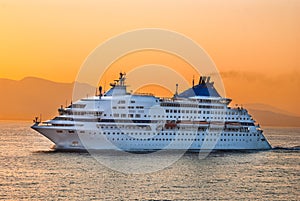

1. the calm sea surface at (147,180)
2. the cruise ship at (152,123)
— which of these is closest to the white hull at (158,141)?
the cruise ship at (152,123)

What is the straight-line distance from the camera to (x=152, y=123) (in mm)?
64688

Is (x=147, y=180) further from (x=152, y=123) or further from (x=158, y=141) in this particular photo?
(x=152, y=123)

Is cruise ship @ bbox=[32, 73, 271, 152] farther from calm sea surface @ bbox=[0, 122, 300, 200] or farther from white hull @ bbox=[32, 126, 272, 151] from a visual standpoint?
calm sea surface @ bbox=[0, 122, 300, 200]

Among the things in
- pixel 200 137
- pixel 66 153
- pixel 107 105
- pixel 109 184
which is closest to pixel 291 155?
pixel 200 137

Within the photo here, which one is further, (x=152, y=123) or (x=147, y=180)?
(x=152, y=123)

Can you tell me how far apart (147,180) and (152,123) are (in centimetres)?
2197

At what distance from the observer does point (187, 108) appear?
68.8 meters

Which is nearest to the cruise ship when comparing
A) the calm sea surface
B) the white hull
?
the white hull

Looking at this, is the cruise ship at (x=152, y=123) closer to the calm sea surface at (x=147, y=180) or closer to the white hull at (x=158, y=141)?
the white hull at (x=158, y=141)

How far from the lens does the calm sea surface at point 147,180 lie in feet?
122

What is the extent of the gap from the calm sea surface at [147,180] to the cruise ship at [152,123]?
296cm

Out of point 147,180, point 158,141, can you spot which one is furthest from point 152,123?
point 147,180

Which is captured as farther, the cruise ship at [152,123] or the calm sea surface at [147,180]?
the cruise ship at [152,123]

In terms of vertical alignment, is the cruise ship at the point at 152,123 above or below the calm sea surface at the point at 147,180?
above
